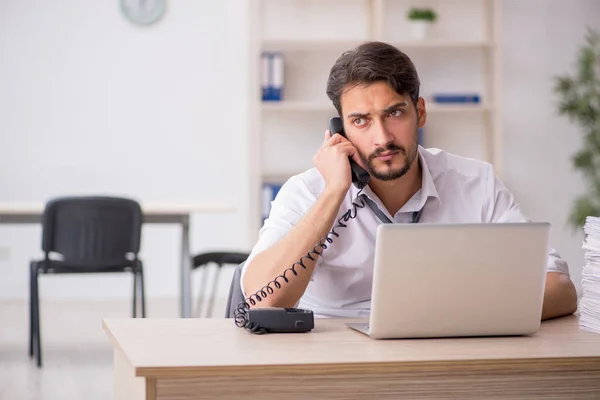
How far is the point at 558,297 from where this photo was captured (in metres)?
1.81

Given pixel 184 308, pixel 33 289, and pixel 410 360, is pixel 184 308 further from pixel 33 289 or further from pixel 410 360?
pixel 410 360

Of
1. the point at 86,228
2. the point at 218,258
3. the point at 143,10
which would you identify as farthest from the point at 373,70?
the point at 143,10

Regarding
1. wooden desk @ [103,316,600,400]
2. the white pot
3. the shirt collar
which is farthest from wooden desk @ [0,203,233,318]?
wooden desk @ [103,316,600,400]

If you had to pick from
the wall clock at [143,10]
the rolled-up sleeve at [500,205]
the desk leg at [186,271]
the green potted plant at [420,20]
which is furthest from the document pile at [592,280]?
the wall clock at [143,10]

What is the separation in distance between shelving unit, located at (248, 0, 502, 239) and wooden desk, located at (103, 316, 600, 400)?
4.64m

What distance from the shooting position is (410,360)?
51.3 inches

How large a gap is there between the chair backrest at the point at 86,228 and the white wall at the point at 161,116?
2.20 m

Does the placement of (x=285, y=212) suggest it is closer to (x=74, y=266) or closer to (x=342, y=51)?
(x=74, y=266)

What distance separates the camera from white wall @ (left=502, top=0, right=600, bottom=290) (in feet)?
20.8

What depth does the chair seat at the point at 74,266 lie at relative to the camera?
4223mm

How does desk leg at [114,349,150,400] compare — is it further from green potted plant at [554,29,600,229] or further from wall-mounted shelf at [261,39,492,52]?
green potted plant at [554,29,600,229]

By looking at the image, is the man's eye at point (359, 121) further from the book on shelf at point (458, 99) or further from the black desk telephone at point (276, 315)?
the book on shelf at point (458, 99)

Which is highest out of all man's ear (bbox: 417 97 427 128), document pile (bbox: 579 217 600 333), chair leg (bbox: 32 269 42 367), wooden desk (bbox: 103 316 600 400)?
man's ear (bbox: 417 97 427 128)

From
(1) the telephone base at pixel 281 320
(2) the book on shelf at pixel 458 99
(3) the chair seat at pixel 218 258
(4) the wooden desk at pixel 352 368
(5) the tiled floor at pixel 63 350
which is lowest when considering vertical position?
(5) the tiled floor at pixel 63 350
